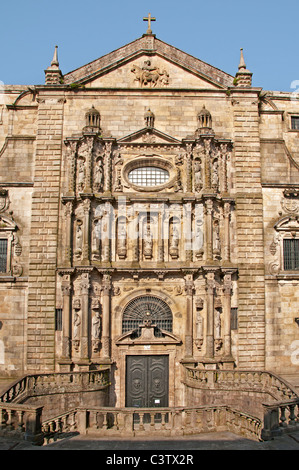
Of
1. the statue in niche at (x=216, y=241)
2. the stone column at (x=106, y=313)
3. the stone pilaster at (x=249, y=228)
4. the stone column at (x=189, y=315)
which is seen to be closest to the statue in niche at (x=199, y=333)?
the stone column at (x=189, y=315)

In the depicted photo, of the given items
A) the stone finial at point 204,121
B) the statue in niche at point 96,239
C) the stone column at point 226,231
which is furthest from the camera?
the stone finial at point 204,121

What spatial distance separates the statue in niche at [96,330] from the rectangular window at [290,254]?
26.9 feet

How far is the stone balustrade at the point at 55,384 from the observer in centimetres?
1686

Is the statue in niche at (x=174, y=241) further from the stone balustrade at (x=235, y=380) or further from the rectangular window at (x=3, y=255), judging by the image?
the rectangular window at (x=3, y=255)

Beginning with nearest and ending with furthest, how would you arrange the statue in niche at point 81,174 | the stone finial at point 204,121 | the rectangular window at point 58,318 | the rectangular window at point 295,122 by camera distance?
the rectangular window at point 58,318 → the statue in niche at point 81,174 → the stone finial at point 204,121 → the rectangular window at point 295,122

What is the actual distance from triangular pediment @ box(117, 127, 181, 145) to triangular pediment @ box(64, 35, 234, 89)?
236cm

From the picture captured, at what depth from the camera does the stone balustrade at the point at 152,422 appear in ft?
45.3

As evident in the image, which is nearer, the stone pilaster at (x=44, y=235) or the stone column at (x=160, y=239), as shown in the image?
the stone pilaster at (x=44, y=235)

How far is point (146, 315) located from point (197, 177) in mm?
6214

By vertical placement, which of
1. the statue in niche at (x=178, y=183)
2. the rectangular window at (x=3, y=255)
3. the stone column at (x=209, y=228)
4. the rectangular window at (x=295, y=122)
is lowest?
the rectangular window at (x=3, y=255)

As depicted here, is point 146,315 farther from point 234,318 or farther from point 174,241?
point 234,318

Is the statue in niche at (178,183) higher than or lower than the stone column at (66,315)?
higher
